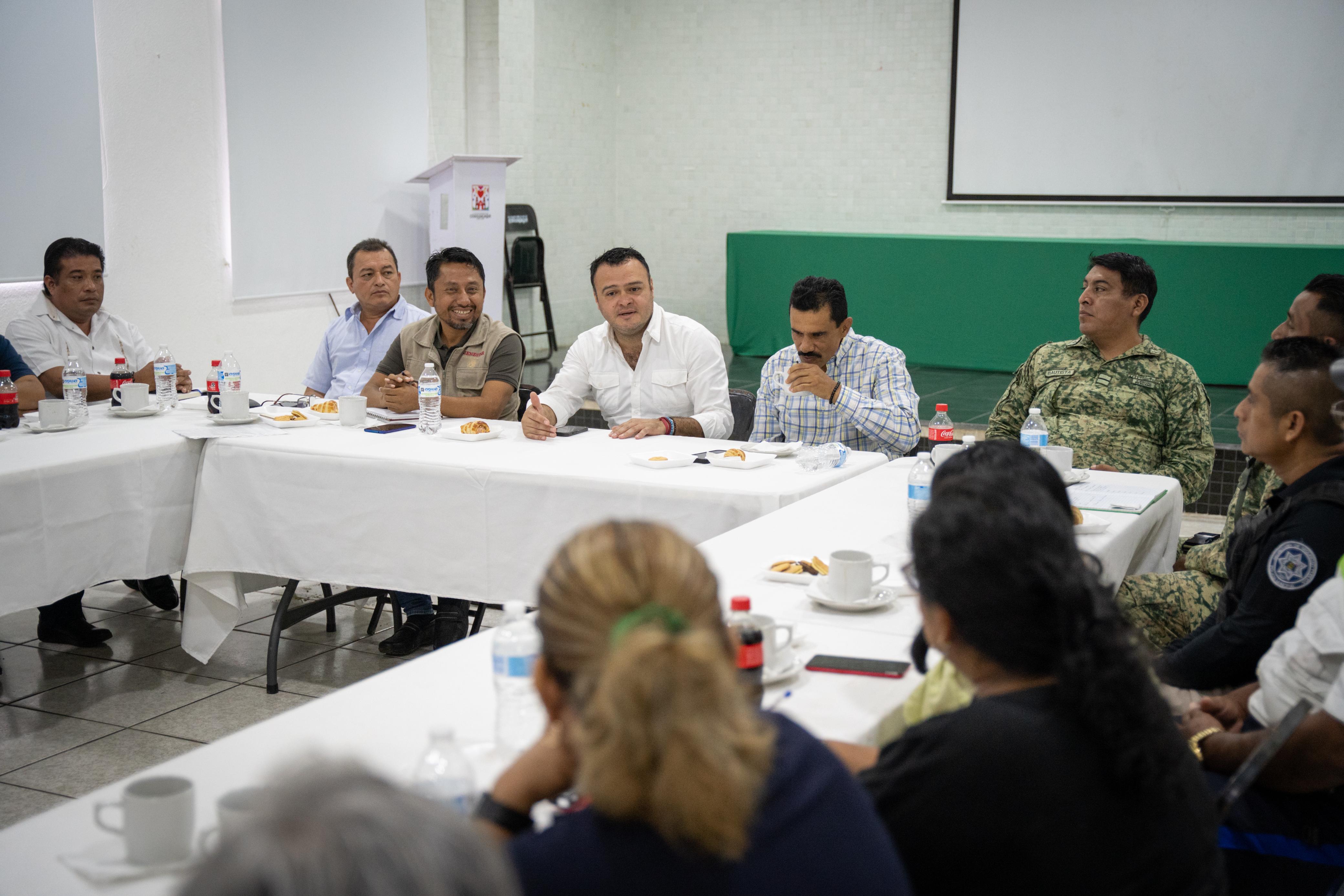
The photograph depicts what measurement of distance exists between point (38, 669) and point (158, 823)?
259cm

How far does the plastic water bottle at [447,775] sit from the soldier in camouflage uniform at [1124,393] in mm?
2430

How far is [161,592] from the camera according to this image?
379 centimetres

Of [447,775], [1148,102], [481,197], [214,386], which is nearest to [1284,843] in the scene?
[447,775]

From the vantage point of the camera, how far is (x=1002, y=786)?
3.26ft

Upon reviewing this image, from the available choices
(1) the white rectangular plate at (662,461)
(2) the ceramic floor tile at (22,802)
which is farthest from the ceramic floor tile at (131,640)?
(1) the white rectangular plate at (662,461)

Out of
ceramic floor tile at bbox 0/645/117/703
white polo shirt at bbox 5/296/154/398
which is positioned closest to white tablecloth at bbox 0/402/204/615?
ceramic floor tile at bbox 0/645/117/703

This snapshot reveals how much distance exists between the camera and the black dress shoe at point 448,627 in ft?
11.0

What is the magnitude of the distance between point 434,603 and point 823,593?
220 centimetres

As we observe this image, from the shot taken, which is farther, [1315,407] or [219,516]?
[219,516]

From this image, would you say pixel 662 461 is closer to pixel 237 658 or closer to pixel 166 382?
pixel 237 658

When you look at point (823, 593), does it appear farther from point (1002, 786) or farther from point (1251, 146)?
point (1251, 146)

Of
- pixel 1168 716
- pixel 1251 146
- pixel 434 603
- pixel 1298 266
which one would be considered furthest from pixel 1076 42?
pixel 1168 716

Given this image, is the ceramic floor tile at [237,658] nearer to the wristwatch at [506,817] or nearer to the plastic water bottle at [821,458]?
the plastic water bottle at [821,458]

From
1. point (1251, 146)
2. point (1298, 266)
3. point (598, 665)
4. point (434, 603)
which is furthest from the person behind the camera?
point (1251, 146)
